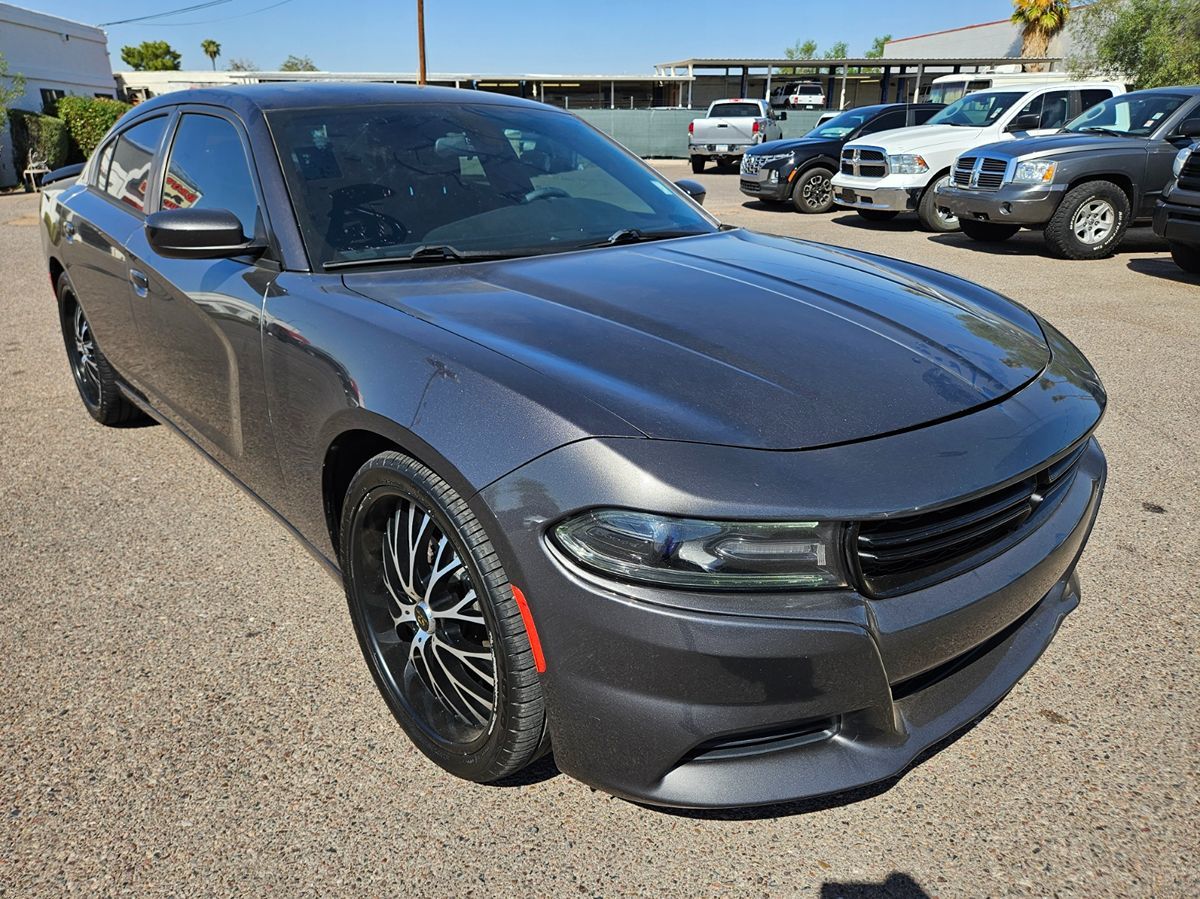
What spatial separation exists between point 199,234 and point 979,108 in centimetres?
1271

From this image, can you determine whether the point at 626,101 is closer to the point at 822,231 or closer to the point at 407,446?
the point at 822,231

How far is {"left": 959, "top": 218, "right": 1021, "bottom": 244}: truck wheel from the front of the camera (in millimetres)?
10984

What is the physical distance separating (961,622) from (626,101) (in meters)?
58.1

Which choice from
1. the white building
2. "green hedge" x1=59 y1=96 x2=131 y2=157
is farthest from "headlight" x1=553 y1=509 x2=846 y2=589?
"green hedge" x1=59 y1=96 x2=131 y2=157

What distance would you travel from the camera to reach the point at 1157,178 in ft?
31.9

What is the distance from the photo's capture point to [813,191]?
47.7 feet

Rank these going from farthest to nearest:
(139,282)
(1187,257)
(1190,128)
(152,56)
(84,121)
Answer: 1. (152,56)
2. (84,121)
3. (1190,128)
4. (1187,257)
5. (139,282)

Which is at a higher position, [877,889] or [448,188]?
[448,188]

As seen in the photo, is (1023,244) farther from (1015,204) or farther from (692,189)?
(692,189)

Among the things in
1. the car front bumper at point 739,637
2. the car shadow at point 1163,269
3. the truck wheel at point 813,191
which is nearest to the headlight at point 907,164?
the truck wheel at point 813,191

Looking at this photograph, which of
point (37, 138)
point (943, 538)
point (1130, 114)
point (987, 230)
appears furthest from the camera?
point (37, 138)

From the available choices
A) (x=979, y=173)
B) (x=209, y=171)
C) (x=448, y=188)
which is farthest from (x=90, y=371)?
(x=979, y=173)

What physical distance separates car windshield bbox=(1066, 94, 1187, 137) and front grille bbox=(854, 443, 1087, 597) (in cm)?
1016

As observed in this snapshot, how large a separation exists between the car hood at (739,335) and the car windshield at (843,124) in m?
12.9
